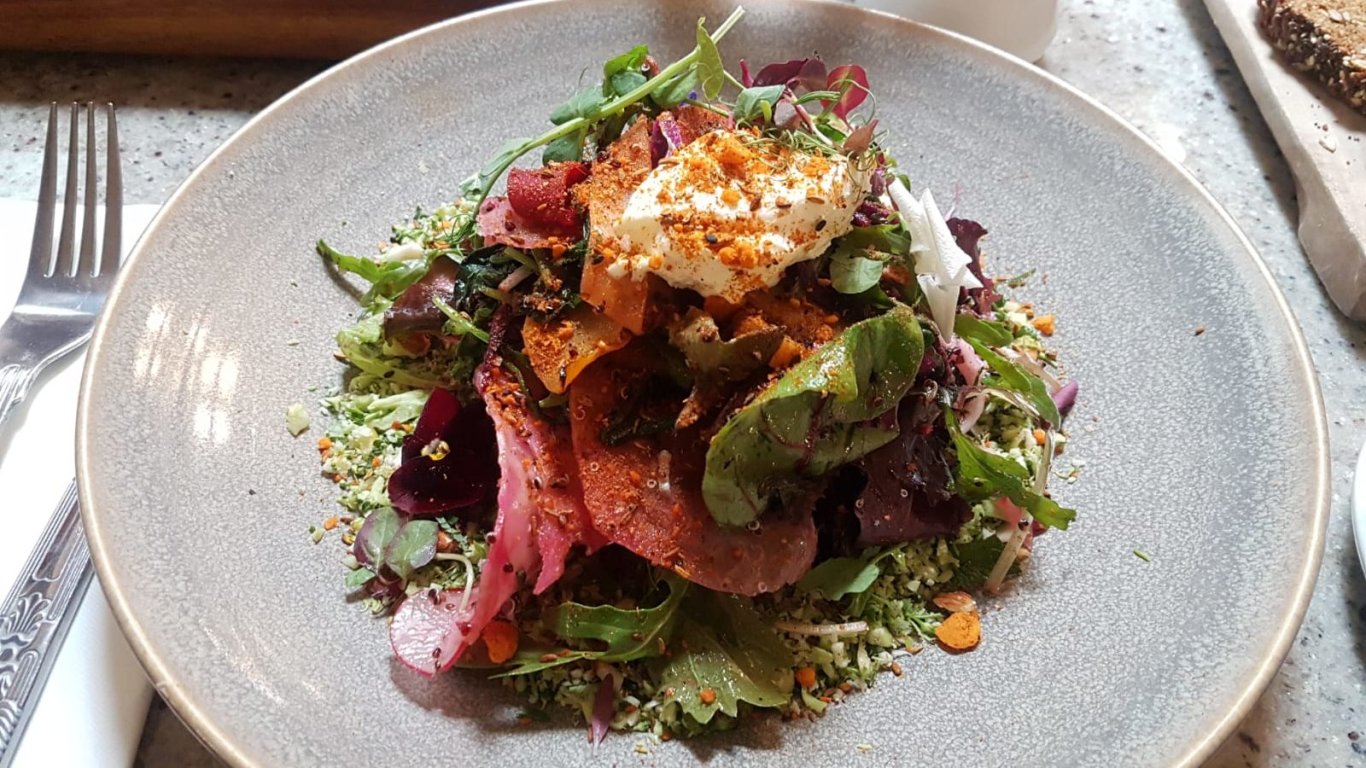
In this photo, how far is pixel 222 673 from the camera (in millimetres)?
1139

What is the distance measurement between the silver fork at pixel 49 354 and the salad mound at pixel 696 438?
365 millimetres

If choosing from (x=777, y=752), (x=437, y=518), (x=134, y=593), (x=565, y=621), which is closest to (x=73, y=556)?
(x=134, y=593)

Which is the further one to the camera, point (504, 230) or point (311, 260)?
point (311, 260)

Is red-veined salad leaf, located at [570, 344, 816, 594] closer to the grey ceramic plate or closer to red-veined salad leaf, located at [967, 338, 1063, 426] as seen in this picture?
the grey ceramic plate

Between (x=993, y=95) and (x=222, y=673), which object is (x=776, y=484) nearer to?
(x=222, y=673)

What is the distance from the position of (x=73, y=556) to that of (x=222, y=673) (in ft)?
1.21

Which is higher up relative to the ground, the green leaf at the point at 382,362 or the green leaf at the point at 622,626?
the green leaf at the point at 622,626

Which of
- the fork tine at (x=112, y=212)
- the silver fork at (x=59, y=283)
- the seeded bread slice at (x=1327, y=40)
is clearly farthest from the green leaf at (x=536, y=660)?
the seeded bread slice at (x=1327, y=40)

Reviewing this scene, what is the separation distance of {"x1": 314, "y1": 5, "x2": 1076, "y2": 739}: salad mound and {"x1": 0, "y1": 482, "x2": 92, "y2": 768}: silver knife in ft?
1.15

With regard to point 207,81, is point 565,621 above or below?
above

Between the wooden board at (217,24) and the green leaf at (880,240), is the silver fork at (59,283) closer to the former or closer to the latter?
the wooden board at (217,24)

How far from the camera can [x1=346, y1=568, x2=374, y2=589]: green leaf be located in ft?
4.30

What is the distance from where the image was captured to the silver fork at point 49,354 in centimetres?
121

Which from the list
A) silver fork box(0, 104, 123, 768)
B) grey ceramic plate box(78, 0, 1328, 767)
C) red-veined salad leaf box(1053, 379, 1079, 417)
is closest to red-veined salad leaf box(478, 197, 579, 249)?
grey ceramic plate box(78, 0, 1328, 767)
